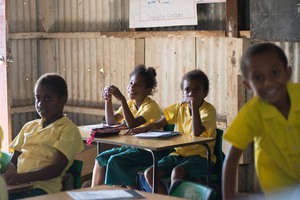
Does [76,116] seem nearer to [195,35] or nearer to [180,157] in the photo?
[195,35]

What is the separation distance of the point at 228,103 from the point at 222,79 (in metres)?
0.29

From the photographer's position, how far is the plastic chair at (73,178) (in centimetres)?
279

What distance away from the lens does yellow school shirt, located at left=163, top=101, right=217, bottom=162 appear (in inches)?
144

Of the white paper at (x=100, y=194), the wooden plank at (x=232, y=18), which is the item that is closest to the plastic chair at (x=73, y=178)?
the white paper at (x=100, y=194)

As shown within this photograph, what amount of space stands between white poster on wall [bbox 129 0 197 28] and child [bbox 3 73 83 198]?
251 cm

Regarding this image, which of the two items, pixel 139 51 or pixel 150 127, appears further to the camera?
pixel 139 51

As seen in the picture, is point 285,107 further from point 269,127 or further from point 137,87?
point 137,87

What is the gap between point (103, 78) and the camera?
626cm

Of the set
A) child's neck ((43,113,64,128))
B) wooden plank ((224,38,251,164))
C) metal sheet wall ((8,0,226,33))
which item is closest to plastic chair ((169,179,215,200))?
child's neck ((43,113,64,128))

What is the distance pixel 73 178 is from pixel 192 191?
3.03 feet

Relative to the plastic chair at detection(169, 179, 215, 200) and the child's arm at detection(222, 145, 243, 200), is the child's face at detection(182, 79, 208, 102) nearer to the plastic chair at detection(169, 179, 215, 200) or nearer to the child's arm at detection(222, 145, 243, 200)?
the plastic chair at detection(169, 179, 215, 200)

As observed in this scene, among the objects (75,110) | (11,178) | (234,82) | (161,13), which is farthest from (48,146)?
(75,110)

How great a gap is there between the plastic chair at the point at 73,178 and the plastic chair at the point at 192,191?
763 mm

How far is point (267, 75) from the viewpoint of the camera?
185 cm
